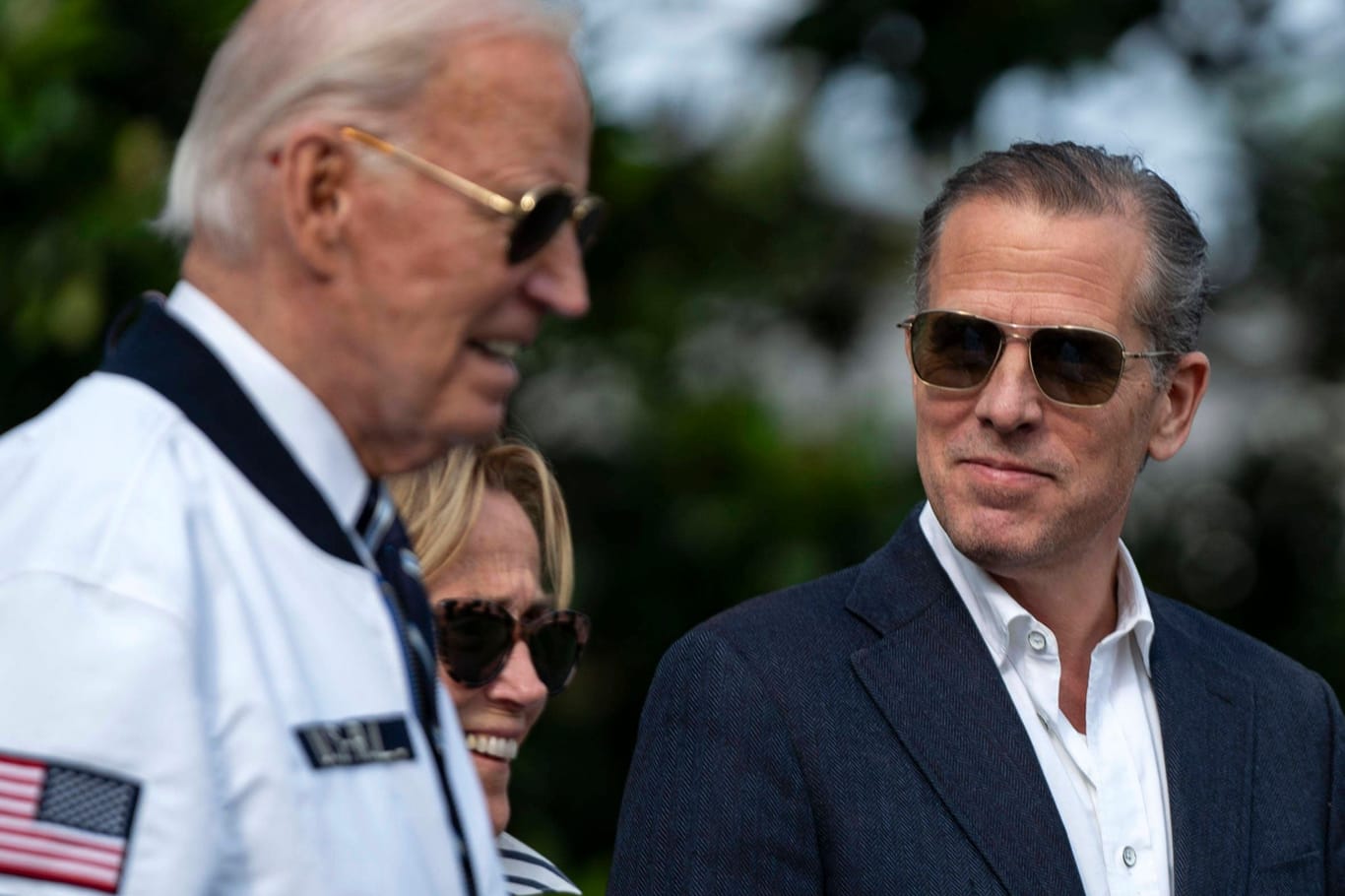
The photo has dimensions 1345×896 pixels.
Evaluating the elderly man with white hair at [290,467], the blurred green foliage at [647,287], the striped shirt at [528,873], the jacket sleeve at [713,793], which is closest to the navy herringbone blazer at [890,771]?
the jacket sleeve at [713,793]

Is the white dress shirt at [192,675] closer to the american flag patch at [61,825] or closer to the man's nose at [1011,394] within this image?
the american flag patch at [61,825]

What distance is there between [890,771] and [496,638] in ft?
2.03

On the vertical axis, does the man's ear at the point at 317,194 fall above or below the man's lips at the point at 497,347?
above

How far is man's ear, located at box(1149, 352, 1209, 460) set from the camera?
298 cm

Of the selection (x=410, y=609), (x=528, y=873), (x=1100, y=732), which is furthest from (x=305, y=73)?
(x=1100, y=732)

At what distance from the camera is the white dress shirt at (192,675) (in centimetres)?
123

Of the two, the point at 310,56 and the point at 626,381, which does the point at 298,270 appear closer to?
the point at 310,56

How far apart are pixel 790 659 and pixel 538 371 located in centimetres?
239

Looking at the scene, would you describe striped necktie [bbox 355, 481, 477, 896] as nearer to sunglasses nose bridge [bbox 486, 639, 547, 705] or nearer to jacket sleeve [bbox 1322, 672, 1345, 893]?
sunglasses nose bridge [bbox 486, 639, 547, 705]

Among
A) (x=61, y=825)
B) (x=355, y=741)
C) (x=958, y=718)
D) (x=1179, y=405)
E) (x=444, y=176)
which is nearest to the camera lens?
(x=61, y=825)

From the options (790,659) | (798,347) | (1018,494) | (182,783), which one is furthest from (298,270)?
(798,347)

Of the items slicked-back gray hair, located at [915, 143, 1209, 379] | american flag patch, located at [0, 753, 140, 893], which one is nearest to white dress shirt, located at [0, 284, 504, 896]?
american flag patch, located at [0, 753, 140, 893]

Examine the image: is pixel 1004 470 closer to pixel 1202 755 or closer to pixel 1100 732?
pixel 1100 732

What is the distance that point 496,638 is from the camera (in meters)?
2.66
